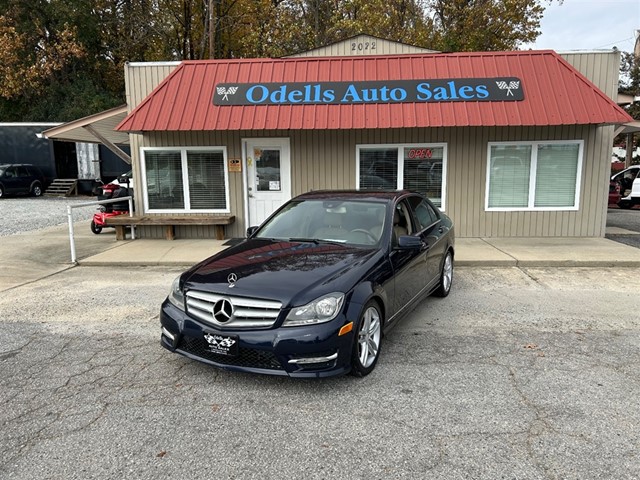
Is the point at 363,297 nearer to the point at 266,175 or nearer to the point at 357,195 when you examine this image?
the point at 357,195

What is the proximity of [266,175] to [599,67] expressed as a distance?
24.6 feet

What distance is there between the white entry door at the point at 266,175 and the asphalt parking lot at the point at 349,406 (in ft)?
18.0

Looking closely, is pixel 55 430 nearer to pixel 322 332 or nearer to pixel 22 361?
pixel 22 361

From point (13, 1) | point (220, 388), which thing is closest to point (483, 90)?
point (220, 388)

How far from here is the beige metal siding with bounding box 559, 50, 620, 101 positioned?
31.9ft

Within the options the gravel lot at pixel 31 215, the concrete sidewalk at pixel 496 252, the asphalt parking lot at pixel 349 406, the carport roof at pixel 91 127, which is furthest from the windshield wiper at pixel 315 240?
the gravel lot at pixel 31 215

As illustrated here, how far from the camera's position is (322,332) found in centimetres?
335

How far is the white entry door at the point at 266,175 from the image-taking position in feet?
34.2

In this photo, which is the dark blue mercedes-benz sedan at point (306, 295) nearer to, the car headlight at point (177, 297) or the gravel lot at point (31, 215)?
the car headlight at point (177, 297)

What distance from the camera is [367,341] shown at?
12.4 feet

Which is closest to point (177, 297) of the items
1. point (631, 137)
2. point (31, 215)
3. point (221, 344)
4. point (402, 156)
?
point (221, 344)

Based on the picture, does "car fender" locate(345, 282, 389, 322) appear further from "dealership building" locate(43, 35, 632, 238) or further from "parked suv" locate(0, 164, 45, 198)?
"parked suv" locate(0, 164, 45, 198)

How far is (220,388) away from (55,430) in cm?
112

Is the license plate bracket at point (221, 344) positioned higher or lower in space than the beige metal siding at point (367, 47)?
lower
